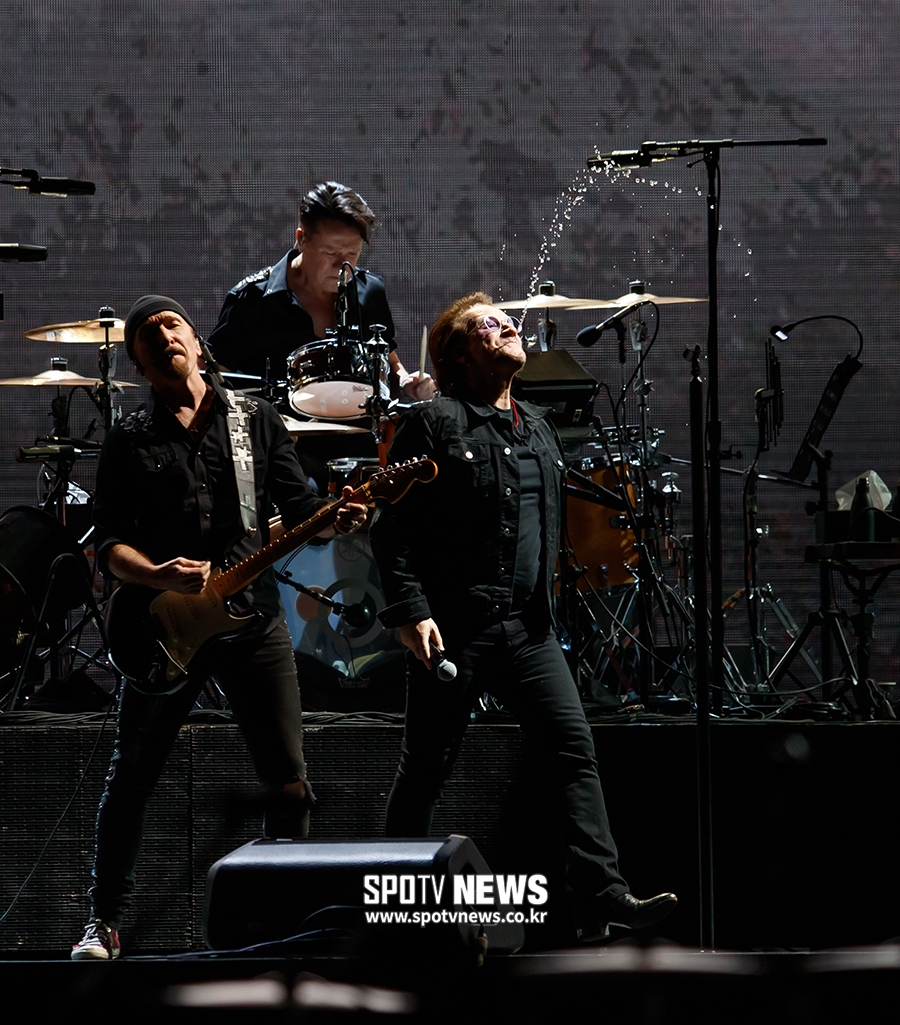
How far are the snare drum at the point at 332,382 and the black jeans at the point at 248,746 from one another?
1.56 m

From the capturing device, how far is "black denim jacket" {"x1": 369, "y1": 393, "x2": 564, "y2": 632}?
3557 millimetres

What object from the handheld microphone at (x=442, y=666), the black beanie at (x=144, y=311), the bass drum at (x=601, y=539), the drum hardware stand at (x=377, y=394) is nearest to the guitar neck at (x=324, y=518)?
the handheld microphone at (x=442, y=666)

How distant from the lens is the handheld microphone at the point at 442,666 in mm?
3412

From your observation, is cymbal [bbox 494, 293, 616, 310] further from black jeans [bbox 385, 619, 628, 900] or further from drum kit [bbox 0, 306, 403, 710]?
black jeans [bbox 385, 619, 628, 900]

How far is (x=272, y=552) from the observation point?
11.5 ft

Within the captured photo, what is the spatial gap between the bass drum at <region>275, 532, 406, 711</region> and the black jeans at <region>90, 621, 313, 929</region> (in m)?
1.86

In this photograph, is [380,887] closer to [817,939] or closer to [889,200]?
[817,939]

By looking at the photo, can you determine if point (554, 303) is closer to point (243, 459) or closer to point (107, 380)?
point (107, 380)

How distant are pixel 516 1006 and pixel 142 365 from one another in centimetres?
236

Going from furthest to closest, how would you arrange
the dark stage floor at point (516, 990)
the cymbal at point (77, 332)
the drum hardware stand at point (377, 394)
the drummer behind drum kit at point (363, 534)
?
the cymbal at point (77, 332) < the drummer behind drum kit at point (363, 534) < the drum hardware stand at point (377, 394) < the dark stage floor at point (516, 990)

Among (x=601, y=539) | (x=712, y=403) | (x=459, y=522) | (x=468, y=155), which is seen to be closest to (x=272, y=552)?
(x=459, y=522)

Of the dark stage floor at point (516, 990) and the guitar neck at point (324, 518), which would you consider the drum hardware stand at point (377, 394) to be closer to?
the guitar neck at point (324, 518)

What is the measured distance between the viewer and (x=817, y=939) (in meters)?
4.05

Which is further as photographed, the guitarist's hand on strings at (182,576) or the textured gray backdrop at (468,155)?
the textured gray backdrop at (468,155)
